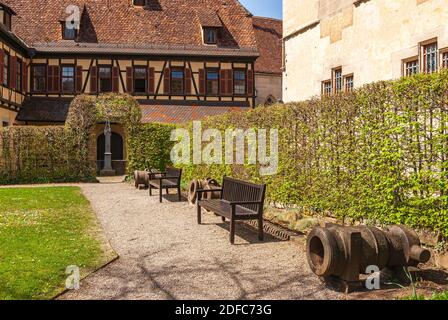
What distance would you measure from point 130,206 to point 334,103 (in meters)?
6.22

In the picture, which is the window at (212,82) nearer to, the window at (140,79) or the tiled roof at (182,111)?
the tiled roof at (182,111)

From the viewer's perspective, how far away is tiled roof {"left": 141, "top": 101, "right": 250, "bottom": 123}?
25719 millimetres

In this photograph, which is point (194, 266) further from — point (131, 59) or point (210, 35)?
point (210, 35)

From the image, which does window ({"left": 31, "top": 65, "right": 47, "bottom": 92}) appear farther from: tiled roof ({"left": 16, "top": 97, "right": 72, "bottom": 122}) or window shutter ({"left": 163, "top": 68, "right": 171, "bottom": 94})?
window shutter ({"left": 163, "top": 68, "right": 171, "bottom": 94})

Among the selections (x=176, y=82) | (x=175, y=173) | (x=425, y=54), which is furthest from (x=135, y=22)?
(x=425, y=54)

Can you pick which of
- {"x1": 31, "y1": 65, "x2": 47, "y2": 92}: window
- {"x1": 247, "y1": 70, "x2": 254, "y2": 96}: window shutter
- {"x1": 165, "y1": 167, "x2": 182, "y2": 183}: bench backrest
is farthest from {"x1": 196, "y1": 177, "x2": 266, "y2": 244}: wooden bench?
{"x1": 31, "y1": 65, "x2": 47, "y2": 92}: window

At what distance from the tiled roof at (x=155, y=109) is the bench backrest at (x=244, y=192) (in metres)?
16.3

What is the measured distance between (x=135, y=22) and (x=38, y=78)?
21.5 ft

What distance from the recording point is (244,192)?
8.53m

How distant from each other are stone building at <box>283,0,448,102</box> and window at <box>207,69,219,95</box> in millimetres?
10707

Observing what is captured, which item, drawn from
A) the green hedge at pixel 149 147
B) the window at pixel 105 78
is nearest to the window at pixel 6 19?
the window at pixel 105 78

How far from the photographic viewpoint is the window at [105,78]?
2734 centimetres

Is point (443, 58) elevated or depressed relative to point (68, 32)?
depressed
